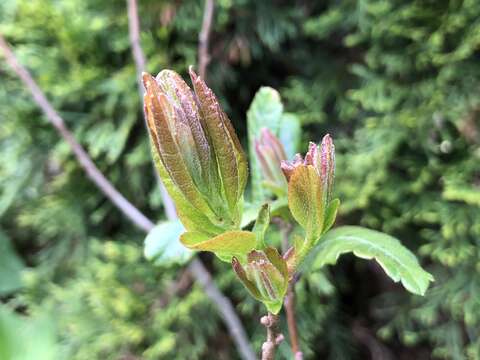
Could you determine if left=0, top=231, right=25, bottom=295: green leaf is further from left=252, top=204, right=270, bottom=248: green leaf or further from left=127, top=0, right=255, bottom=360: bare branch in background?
left=252, top=204, right=270, bottom=248: green leaf

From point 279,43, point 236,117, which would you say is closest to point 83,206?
point 236,117

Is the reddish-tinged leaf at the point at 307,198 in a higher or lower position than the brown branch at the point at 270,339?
higher

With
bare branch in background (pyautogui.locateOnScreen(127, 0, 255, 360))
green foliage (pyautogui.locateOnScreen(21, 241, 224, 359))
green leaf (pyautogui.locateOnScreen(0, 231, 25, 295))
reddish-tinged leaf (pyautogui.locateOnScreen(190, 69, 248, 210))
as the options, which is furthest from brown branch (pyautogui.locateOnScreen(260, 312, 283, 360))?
green leaf (pyautogui.locateOnScreen(0, 231, 25, 295))

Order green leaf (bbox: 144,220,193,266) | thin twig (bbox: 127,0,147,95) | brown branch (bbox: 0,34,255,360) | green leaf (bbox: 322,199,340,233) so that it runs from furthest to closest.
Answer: thin twig (bbox: 127,0,147,95) → brown branch (bbox: 0,34,255,360) → green leaf (bbox: 144,220,193,266) → green leaf (bbox: 322,199,340,233)

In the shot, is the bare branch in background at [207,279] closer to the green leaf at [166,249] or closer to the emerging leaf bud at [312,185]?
the green leaf at [166,249]

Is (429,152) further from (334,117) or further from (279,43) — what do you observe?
(279,43)

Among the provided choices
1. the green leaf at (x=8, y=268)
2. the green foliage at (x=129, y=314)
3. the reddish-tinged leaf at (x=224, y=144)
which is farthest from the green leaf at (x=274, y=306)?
the green leaf at (x=8, y=268)
